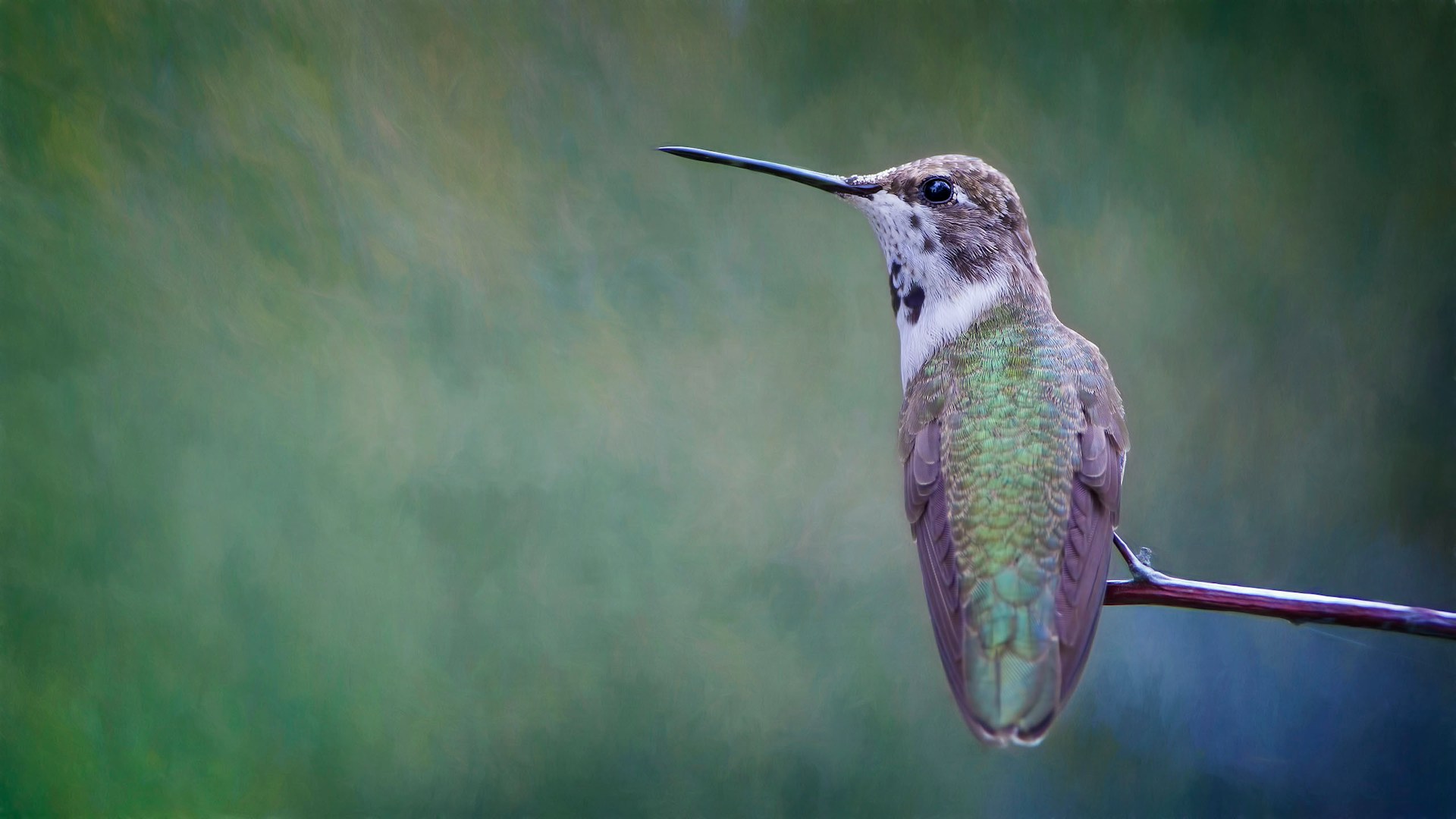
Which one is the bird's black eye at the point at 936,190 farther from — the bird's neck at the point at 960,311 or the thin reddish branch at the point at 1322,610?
the thin reddish branch at the point at 1322,610

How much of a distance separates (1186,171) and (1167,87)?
127 mm

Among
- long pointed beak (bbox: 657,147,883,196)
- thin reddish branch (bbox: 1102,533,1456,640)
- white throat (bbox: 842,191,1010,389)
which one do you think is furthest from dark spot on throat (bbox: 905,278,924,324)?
thin reddish branch (bbox: 1102,533,1456,640)

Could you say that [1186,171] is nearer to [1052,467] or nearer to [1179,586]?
[1052,467]

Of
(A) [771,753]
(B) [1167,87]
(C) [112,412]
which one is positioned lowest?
(A) [771,753]

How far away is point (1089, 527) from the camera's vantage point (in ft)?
2.69

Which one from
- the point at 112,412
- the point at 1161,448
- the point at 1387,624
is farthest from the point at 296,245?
the point at 1387,624

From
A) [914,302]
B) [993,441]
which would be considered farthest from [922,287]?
[993,441]

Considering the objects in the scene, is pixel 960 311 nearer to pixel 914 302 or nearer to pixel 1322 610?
pixel 914 302

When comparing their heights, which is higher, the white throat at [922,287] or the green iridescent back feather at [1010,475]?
the white throat at [922,287]

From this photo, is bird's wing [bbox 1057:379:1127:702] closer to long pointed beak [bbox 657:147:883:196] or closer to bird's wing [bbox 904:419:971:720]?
bird's wing [bbox 904:419:971:720]

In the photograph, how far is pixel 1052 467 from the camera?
34.1 inches

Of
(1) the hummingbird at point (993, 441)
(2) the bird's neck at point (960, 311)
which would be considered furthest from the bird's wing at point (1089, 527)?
(2) the bird's neck at point (960, 311)

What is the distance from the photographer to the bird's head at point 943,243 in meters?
0.96

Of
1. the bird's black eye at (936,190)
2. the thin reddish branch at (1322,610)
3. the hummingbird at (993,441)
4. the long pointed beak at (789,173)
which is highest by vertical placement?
the bird's black eye at (936,190)
